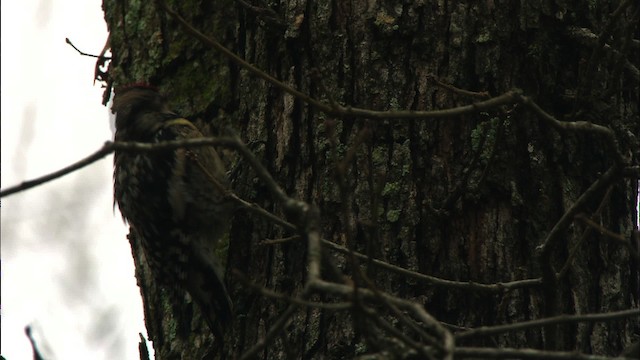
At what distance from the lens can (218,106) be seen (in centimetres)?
366

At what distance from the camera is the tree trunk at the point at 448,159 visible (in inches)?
119

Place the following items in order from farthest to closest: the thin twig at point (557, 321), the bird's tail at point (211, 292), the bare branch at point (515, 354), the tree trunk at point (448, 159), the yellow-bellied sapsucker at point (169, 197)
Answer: the yellow-bellied sapsucker at point (169, 197) → the bird's tail at point (211, 292) → the tree trunk at point (448, 159) → the thin twig at point (557, 321) → the bare branch at point (515, 354)

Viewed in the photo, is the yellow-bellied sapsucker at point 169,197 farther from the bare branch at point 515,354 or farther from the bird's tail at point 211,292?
the bare branch at point 515,354

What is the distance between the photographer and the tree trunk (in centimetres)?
304

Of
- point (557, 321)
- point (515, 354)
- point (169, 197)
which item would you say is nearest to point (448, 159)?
point (557, 321)

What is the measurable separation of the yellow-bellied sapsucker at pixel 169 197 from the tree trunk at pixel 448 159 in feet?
1.58

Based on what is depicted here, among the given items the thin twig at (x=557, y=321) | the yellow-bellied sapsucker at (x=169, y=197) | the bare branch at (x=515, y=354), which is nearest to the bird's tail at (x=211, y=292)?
the yellow-bellied sapsucker at (x=169, y=197)

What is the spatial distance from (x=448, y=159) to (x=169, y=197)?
1775 mm

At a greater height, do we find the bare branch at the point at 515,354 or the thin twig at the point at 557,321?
the thin twig at the point at 557,321

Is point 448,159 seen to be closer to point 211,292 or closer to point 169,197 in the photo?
point 211,292

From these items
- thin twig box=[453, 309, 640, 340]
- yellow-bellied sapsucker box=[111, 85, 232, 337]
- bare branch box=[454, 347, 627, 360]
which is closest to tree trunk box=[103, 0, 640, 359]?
yellow-bellied sapsucker box=[111, 85, 232, 337]

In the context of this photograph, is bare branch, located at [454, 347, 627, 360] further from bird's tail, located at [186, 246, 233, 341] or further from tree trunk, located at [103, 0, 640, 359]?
bird's tail, located at [186, 246, 233, 341]

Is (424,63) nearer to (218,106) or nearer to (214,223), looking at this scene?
(218,106)

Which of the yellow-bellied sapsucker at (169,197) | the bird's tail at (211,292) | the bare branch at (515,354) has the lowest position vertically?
the bare branch at (515,354)
